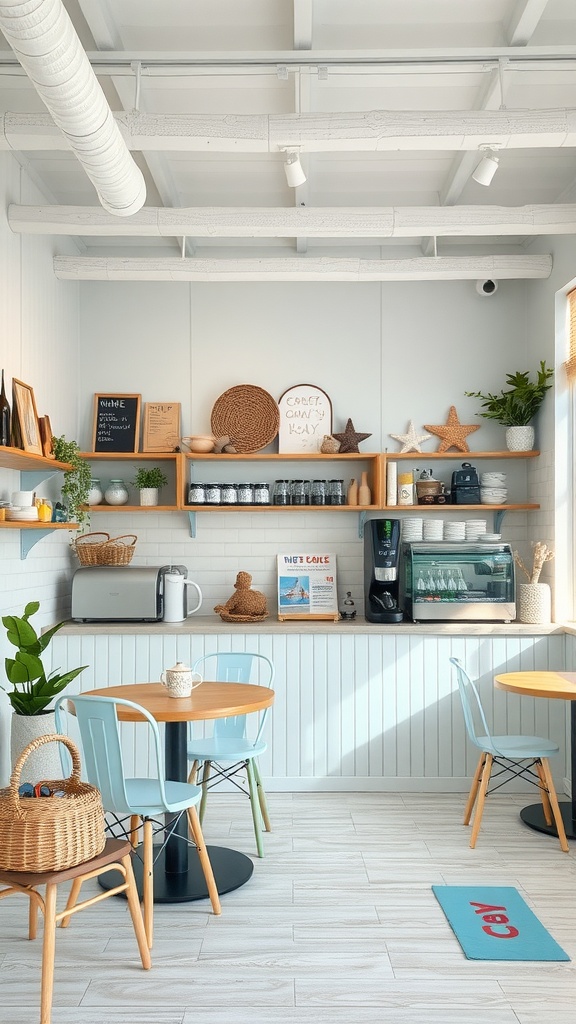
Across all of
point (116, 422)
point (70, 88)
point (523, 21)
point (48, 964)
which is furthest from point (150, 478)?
point (48, 964)

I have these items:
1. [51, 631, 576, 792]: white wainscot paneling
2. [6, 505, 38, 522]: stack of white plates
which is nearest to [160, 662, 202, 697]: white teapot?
[6, 505, 38, 522]: stack of white plates

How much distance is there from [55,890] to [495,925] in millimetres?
1629

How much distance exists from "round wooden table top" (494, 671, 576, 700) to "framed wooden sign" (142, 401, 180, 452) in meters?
2.53

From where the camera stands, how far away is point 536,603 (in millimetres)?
5133

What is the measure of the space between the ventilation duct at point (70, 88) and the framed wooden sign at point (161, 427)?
2149 mm

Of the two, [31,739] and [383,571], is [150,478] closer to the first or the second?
[383,571]

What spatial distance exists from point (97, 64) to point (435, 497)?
309 cm

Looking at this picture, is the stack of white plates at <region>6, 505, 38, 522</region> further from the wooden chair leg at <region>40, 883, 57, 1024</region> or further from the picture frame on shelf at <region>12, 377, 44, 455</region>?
the wooden chair leg at <region>40, 883, 57, 1024</region>

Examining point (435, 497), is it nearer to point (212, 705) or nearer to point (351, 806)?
point (351, 806)

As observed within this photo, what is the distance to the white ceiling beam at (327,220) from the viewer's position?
15.0ft

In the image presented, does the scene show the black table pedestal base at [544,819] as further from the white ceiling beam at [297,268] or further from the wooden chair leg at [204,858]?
the white ceiling beam at [297,268]

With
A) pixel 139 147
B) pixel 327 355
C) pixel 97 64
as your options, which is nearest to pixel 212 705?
pixel 139 147

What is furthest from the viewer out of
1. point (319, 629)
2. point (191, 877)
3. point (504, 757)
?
point (319, 629)

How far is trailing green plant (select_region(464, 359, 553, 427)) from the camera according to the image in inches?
210
